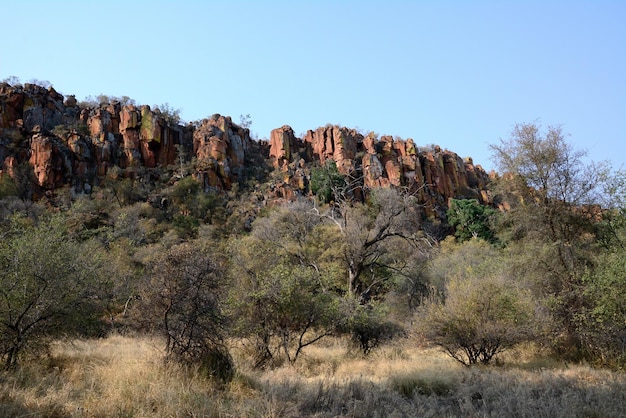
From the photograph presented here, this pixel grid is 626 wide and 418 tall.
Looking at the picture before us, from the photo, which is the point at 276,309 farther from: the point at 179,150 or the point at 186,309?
the point at 179,150

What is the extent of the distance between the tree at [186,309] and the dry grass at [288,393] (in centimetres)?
41

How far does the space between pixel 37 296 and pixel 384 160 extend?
64.4 metres

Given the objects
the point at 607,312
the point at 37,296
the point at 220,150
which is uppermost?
the point at 220,150

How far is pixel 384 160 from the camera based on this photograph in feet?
227

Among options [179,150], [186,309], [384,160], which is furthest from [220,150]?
[186,309]

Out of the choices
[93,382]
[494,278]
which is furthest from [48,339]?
[494,278]

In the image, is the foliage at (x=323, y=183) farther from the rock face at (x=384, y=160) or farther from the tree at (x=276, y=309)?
the tree at (x=276, y=309)

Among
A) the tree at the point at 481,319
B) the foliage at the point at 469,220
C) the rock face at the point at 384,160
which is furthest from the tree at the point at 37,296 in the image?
the rock face at the point at 384,160

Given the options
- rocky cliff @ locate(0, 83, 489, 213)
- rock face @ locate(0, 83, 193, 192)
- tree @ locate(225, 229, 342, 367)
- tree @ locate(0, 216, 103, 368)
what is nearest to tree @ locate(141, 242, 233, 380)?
tree @ locate(0, 216, 103, 368)

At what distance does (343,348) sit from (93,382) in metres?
9.89

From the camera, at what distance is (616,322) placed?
10344mm

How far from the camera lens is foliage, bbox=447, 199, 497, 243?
159ft

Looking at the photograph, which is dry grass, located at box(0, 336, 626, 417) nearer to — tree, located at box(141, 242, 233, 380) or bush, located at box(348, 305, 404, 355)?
tree, located at box(141, 242, 233, 380)

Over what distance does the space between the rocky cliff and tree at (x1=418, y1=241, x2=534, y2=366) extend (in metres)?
37.7
